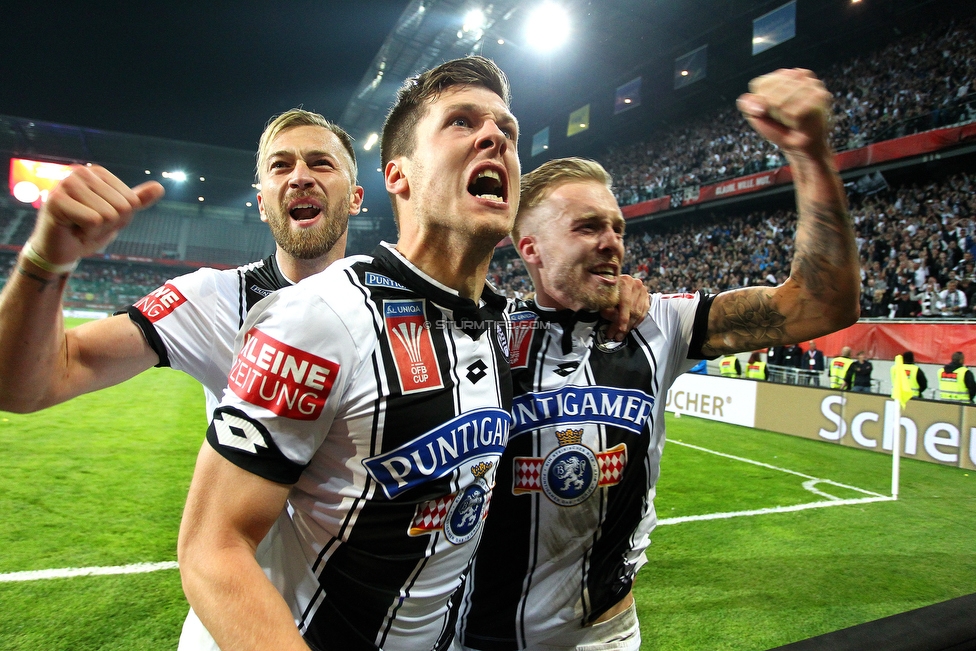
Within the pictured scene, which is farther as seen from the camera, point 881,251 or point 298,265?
point 881,251

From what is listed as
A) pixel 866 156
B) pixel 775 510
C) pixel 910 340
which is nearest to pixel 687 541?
pixel 775 510

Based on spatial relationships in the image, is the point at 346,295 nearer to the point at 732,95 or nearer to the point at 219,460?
the point at 219,460

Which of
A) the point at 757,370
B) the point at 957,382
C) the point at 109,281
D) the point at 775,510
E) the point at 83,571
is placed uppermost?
the point at 109,281

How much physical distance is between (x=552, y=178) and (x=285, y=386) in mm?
1446

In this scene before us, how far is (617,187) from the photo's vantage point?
2989cm

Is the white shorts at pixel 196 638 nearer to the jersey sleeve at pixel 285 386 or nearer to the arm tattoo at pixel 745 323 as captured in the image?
the jersey sleeve at pixel 285 386

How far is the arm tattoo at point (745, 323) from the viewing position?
1.97 metres

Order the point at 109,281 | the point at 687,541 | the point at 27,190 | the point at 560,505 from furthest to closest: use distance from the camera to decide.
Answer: the point at 109,281, the point at 27,190, the point at 687,541, the point at 560,505

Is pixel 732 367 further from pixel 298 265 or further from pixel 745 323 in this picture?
pixel 298 265

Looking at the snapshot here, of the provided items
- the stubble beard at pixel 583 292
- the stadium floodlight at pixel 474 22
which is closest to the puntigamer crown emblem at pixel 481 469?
the stubble beard at pixel 583 292

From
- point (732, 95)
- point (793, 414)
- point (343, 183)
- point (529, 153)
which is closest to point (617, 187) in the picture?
point (732, 95)

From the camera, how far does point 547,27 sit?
2433cm

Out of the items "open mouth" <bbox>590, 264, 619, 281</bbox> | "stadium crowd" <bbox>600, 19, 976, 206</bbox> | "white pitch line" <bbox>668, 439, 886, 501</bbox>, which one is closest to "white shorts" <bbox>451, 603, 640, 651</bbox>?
"open mouth" <bbox>590, 264, 619, 281</bbox>

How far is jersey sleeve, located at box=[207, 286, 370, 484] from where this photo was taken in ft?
3.46
